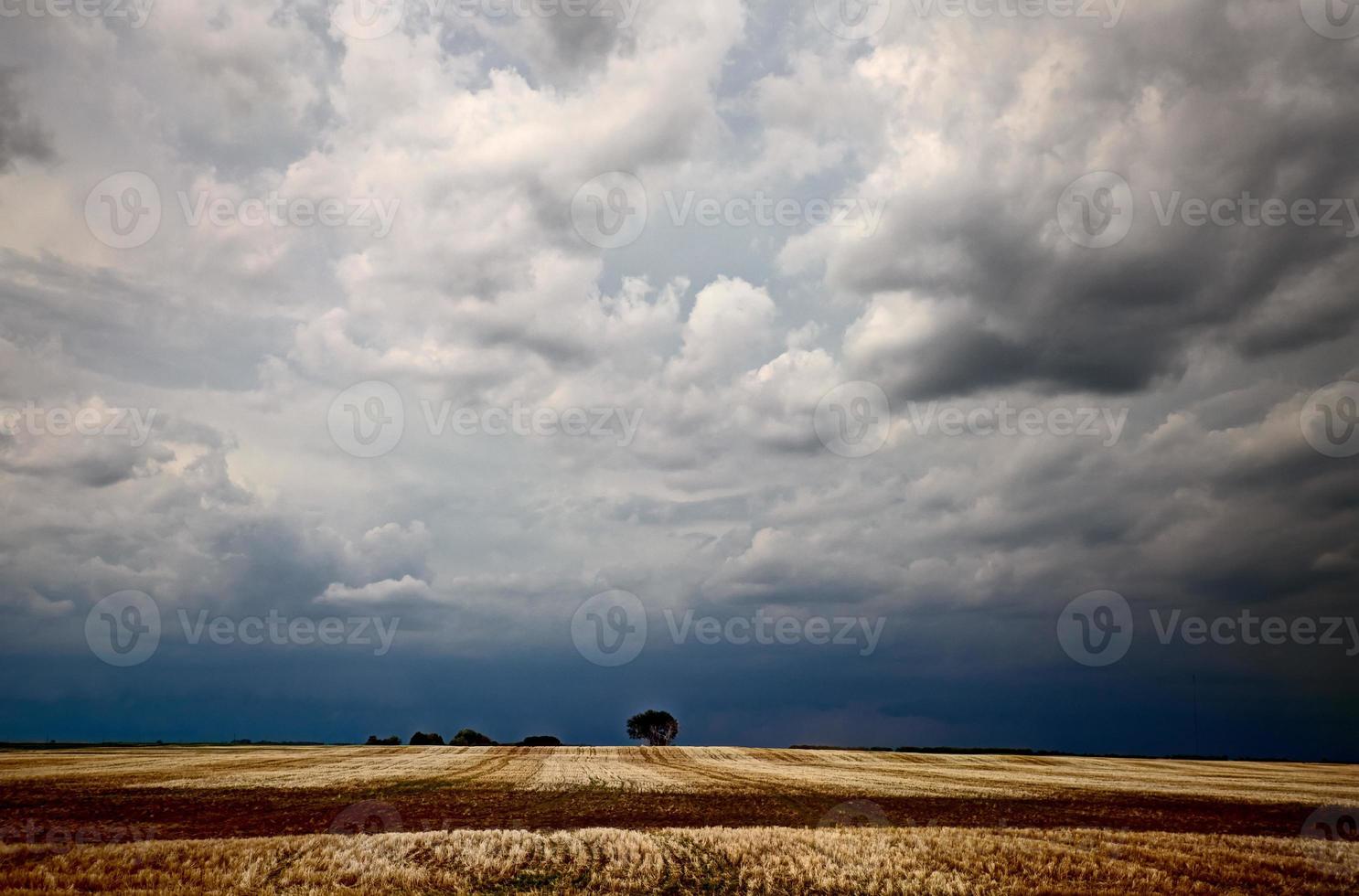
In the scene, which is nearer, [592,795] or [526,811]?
[526,811]

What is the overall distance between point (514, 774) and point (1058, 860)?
44.4 metres

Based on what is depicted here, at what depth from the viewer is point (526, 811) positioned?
36.5m

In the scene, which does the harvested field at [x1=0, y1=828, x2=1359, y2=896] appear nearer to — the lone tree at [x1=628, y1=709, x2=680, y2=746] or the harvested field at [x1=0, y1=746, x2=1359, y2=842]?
the harvested field at [x1=0, y1=746, x2=1359, y2=842]

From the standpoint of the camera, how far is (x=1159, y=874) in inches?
871

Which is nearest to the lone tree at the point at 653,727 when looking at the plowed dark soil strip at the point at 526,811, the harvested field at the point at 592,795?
the harvested field at the point at 592,795

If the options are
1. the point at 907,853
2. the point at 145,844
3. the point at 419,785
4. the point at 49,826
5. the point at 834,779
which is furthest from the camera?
the point at 834,779

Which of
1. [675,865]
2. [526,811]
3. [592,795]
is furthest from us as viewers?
[592,795]

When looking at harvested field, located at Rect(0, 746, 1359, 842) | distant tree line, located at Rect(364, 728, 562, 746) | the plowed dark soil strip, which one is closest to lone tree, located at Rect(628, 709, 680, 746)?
distant tree line, located at Rect(364, 728, 562, 746)

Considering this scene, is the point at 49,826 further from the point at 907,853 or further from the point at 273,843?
the point at 907,853

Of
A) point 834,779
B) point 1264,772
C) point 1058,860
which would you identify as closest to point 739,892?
point 1058,860

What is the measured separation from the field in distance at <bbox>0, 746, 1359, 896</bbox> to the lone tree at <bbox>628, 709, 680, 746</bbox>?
319 ft

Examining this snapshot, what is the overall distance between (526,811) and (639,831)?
11.5m

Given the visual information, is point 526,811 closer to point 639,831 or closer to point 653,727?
point 639,831

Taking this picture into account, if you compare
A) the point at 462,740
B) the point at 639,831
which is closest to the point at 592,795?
the point at 639,831
